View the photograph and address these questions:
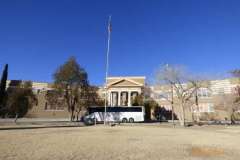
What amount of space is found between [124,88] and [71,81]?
87.3ft

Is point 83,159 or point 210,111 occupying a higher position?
point 210,111

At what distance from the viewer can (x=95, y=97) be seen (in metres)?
52.7

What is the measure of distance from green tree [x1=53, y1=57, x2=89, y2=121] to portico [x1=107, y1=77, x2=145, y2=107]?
2263cm

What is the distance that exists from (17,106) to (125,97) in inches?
1568

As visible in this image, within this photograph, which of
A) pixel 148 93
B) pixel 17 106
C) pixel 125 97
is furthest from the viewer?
pixel 125 97

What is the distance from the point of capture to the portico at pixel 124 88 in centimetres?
7106

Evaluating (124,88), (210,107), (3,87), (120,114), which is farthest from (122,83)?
(3,87)

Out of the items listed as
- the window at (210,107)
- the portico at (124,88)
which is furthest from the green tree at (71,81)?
the window at (210,107)

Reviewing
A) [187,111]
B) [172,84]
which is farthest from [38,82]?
[172,84]

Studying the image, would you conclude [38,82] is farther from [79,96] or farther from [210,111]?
[210,111]

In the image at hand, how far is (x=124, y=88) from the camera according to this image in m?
72.0

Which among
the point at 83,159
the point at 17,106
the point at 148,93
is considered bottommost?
the point at 83,159

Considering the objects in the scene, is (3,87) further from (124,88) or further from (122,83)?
(122,83)

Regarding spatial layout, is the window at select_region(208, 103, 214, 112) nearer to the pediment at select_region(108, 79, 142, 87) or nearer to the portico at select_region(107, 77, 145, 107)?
the portico at select_region(107, 77, 145, 107)
